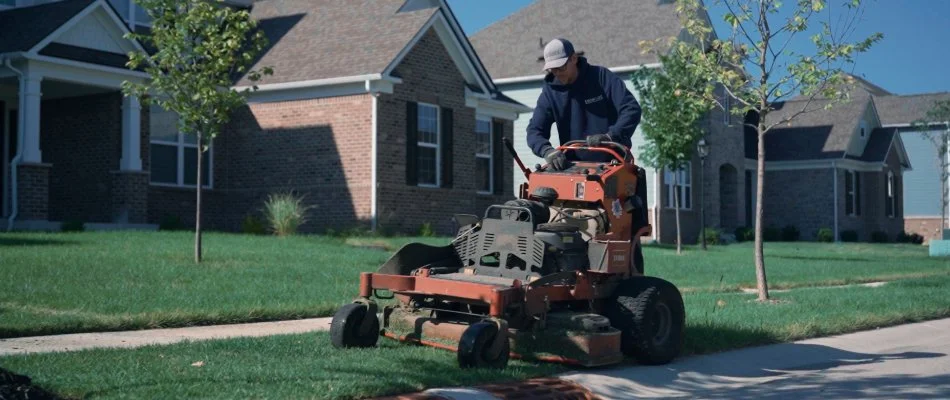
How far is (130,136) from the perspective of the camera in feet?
68.8

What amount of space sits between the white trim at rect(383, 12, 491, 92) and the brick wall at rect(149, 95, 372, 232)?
106cm

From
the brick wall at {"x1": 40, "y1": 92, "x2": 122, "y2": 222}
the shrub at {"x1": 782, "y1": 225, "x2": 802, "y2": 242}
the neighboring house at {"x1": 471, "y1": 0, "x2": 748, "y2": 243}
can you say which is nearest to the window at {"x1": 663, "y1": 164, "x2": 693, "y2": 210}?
the neighboring house at {"x1": 471, "y1": 0, "x2": 748, "y2": 243}

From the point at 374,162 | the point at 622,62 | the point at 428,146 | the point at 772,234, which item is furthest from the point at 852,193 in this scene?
the point at 374,162

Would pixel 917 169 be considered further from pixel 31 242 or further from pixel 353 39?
pixel 31 242

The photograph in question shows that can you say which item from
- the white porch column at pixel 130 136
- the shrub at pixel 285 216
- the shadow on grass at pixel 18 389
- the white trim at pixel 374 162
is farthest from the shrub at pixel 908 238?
the shadow on grass at pixel 18 389

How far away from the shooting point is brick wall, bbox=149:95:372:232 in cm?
2270

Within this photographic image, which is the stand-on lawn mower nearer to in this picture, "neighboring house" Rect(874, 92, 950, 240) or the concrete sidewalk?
the concrete sidewalk

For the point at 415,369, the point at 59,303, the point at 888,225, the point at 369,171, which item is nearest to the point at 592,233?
the point at 415,369

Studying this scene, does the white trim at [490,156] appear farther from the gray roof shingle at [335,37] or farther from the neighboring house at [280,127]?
the gray roof shingle at [335,37]

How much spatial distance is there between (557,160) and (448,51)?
16225 millimetres

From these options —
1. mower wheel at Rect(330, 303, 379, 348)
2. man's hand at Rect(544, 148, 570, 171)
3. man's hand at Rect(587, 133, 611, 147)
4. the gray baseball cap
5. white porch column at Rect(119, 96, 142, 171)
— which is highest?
white porch column at Rect(119, 96, 142, 171)

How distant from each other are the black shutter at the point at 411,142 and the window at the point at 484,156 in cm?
346

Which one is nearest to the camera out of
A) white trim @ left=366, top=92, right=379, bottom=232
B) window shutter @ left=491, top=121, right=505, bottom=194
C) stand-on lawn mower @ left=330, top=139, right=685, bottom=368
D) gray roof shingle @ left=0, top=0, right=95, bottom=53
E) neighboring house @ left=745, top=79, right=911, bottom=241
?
stand-on lawn mower @ left=330, top=139, right=685, bottom=368

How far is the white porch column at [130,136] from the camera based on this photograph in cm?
2097
